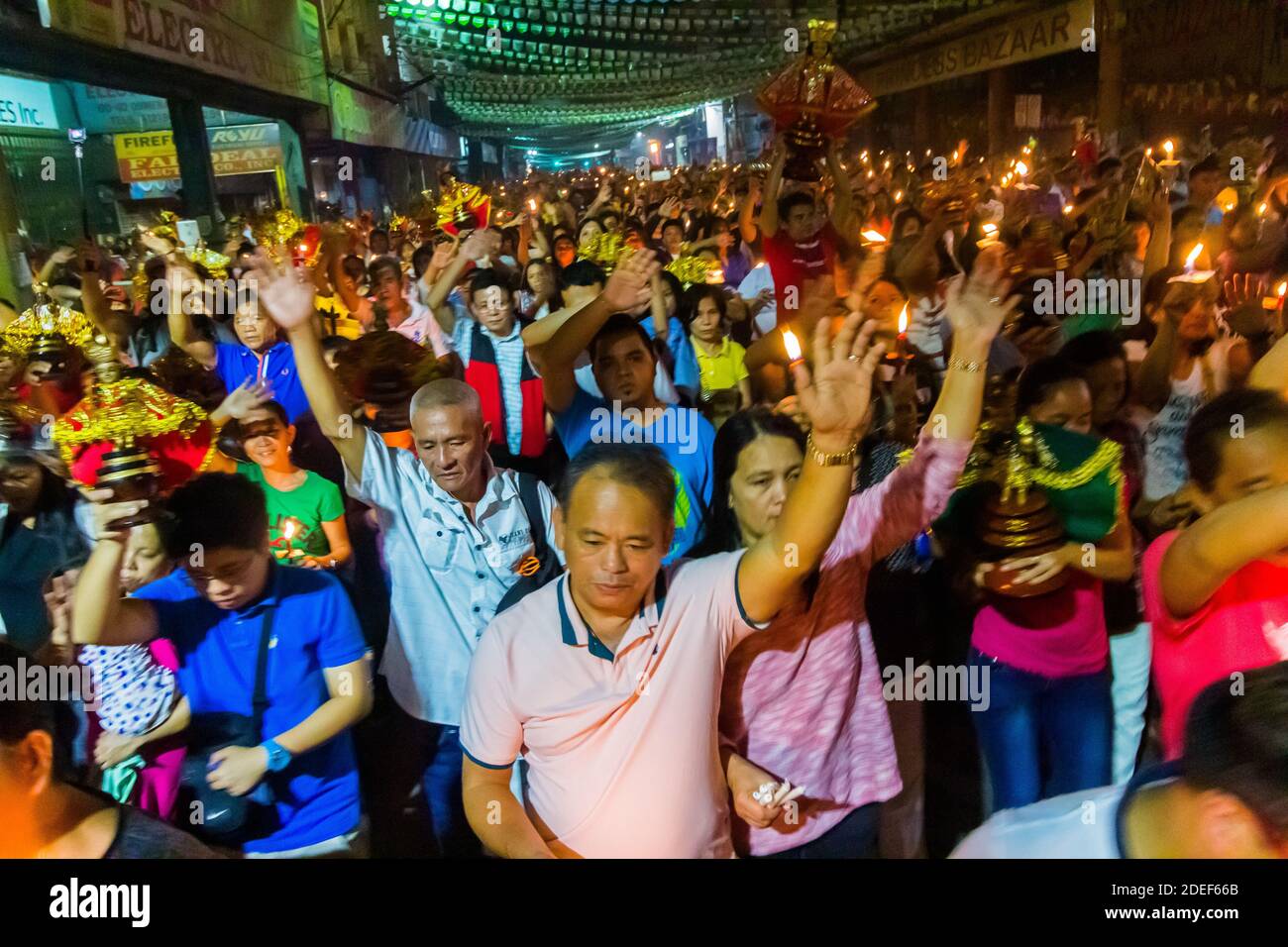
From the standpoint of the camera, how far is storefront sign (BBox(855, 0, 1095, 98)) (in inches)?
93.8

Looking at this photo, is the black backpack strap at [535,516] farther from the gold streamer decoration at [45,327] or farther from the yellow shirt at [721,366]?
the gold streamer decoration at [45,327]

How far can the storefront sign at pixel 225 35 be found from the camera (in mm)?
2012

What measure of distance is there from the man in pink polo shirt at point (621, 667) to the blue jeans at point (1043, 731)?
0.65 metres

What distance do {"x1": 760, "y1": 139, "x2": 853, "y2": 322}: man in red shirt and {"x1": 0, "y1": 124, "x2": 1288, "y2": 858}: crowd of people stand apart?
195 mm

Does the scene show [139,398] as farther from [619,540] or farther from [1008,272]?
[1008,272]

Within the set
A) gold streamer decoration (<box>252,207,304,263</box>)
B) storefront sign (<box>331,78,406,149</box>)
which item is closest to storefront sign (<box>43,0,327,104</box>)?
storefront sign (<box>331,78,406,149</box>)

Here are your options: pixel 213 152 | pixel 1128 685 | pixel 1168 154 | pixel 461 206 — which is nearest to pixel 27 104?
pixel 213 152

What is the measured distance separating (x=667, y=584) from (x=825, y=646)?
1.14 feet

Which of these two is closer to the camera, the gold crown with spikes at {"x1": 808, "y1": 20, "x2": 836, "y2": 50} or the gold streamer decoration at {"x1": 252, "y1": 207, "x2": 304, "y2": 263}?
the gold crown with spikes at {"x1": 808, "y1": 20, "x2": 836, "y2": 50}

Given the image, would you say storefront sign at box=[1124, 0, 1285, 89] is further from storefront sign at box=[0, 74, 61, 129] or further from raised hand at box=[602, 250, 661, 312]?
storefront sign at box=[0, 74, 61, 129]

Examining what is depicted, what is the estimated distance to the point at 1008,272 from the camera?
5.16 feet

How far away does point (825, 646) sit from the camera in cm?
160

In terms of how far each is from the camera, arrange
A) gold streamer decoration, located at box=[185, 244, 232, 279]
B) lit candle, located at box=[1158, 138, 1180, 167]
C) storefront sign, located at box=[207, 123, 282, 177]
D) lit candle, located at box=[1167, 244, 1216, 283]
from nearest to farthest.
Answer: lit candle, located at box=[1167, 244, 1216, 283]
gold streamer decoration, located at box=[185, 244, 232, 279]
storefront sign, located at box=[207, 123, 282, 177]
lit candle, located at box=[1158, 138, 1180, 167]

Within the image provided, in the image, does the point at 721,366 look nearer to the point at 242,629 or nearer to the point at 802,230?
the point at 802,230
